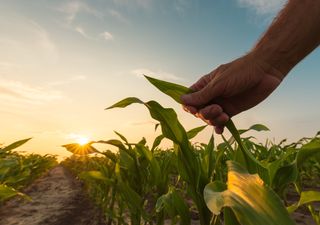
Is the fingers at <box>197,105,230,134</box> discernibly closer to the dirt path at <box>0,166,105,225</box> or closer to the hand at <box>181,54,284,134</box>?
the hand at <box>181,54,284,134</box>

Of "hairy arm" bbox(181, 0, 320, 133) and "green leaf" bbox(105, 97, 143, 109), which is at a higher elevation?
"green leaf" bbox(105, 97, 143, 109)

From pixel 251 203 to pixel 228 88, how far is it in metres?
0.49

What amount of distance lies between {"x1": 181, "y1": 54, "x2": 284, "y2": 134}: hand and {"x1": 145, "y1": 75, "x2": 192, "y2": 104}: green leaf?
37 mm

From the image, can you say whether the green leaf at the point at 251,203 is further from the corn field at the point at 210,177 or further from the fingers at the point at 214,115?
the fingers at the point at 214,115

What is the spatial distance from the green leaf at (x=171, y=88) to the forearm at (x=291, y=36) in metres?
0.20

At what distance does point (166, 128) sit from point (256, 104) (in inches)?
10.6

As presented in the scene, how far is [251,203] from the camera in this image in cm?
50

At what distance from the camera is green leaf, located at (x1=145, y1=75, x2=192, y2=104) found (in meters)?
1.00

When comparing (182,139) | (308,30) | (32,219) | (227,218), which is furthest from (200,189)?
(32,219)

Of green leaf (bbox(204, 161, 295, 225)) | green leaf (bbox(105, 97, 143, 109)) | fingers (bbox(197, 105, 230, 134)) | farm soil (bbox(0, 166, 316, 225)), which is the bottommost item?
green leaf (bbox(204, 161, 295, 225))

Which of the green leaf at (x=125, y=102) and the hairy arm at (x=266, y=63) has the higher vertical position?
the green leaf at (x=125, y=102)

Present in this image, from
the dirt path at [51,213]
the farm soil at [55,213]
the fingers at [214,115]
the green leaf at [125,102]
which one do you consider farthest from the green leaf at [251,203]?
the dirt path at [51,213]

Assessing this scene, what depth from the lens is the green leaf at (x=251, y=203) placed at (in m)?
0.47

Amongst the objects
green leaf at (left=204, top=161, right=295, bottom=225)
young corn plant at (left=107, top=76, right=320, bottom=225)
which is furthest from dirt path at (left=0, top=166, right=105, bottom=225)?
green leaf at (left=204, top=161, right=295, bottom=225)
